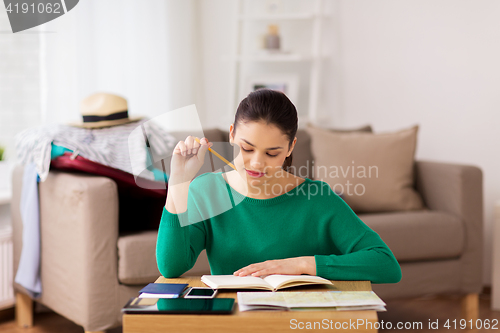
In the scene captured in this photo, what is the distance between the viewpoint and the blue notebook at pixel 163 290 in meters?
0.79

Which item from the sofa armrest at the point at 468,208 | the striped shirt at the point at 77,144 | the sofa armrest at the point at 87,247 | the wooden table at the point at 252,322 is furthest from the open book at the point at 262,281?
the sofa armrest at the point at 468,208

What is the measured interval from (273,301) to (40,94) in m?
2.25

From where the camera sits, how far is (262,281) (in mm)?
857

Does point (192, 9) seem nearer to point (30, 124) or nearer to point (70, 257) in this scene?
point (30, 124)

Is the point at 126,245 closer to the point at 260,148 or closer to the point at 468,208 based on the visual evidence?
the point at 260,148

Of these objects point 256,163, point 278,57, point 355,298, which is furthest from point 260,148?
point 278,57

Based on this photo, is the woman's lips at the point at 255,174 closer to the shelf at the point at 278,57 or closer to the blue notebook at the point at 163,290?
the blue notebook at the point at 163,290

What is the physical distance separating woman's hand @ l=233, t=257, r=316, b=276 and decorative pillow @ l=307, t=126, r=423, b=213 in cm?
136

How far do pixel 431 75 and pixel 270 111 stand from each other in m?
2.18

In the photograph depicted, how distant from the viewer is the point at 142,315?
2.30ft

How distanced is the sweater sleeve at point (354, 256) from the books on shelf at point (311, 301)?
12cm

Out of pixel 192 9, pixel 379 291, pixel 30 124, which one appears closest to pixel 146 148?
pixel 379 291

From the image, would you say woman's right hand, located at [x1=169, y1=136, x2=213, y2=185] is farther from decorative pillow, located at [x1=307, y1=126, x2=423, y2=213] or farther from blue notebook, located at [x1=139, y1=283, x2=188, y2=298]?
decorative pillow, located at [x1=307, y1=126, x2=423, y2=213]

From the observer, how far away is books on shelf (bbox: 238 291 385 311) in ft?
2.41
